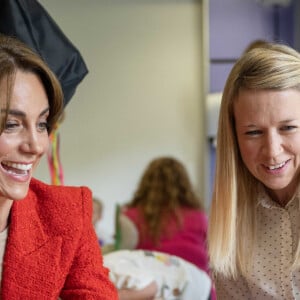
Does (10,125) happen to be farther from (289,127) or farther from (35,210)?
(289,127)

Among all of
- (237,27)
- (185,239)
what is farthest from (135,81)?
(185,239)

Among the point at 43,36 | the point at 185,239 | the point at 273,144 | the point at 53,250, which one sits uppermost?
the point at 43,36

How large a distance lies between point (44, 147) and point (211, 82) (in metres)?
2.17

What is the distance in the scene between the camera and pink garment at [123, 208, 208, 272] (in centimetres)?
249

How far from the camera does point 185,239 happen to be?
2.51 meters

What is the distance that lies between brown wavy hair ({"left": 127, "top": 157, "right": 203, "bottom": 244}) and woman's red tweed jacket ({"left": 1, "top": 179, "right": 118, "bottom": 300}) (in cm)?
127

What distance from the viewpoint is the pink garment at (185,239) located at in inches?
97.9

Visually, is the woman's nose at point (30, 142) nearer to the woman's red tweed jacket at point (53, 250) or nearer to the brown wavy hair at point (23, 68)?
the brown wavy hair at point (23, 68)

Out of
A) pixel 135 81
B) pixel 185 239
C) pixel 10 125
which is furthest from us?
pixel 135 81

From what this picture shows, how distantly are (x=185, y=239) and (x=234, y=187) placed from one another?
1246 mm

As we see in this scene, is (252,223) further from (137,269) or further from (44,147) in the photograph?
(137,269)

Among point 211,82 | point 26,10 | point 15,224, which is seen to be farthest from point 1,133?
point 211,82

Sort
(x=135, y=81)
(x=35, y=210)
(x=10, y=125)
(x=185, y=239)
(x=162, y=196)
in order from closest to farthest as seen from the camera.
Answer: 1. (x=10, y=125)
2. (x=35, y=210)
3. (x=185, y=239)
4. (x=162, y=196)
5. (x=135, y=81)

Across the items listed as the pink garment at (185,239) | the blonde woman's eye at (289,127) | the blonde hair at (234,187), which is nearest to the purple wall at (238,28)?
the pink garment at (185,239)
